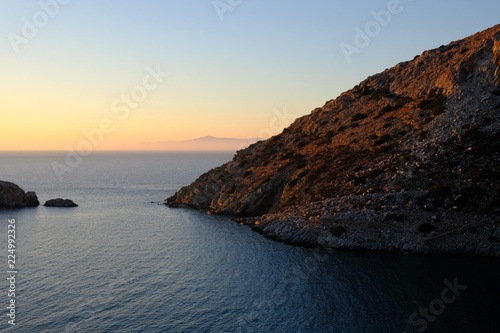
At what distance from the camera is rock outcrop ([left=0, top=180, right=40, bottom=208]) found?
4136 inches

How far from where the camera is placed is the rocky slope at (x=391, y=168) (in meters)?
57.8

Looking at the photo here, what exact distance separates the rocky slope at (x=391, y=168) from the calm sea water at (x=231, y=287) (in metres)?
5.34

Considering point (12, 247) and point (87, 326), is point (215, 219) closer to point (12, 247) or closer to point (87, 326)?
point (12, 247)

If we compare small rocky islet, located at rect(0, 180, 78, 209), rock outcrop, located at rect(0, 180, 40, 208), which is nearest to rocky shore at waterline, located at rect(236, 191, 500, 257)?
small rocky islet, located at rect(0, 180, 78, 209)

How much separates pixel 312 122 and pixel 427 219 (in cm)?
6291

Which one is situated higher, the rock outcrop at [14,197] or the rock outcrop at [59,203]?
the rock outcrop at [14,197]

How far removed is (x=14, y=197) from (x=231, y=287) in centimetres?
9112

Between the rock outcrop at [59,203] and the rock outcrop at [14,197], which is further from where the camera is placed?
the rock outcrop at [59,203]

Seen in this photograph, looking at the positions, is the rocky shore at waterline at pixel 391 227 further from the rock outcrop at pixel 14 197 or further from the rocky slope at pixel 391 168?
the rock outcrop at pixel 14 197

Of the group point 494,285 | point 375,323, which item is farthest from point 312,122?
point 375,323

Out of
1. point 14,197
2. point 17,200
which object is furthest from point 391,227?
point 14,197

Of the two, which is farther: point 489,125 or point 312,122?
point 312,122

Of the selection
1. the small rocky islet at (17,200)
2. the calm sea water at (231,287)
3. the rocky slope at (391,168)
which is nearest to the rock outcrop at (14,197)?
the small rocky islet at (17,200)

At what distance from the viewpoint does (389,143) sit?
8281cm
